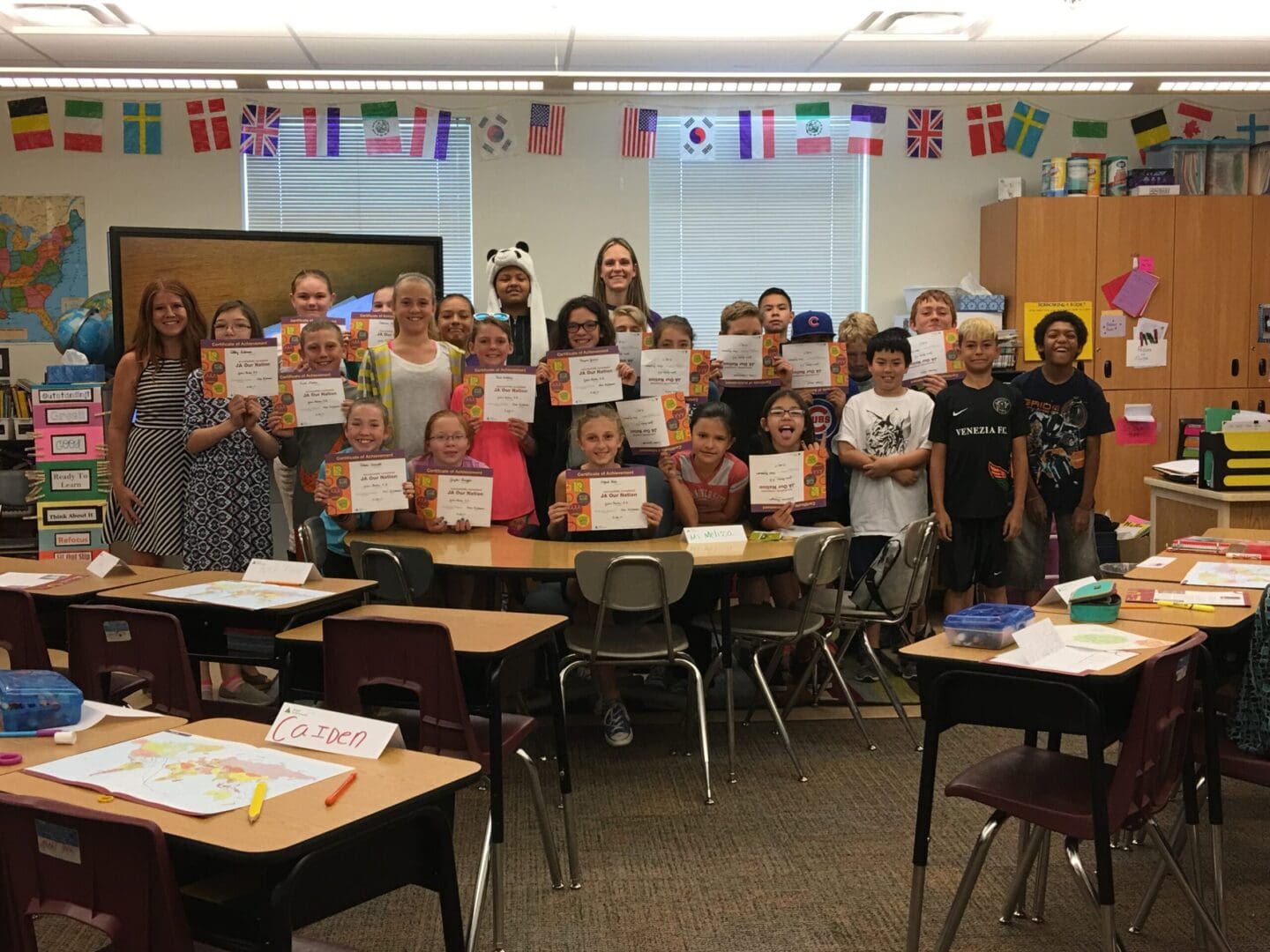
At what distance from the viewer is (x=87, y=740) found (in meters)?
2.04

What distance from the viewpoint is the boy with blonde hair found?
196 inches

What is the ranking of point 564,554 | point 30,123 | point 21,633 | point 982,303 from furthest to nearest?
point 982,303 < point 30,123 < point 564,554 < point 21,633

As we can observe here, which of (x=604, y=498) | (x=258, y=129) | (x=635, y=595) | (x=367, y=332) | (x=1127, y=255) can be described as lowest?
(x=635, y=595)

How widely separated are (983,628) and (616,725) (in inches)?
80.6

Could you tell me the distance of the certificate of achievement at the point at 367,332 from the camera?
489 centimetres

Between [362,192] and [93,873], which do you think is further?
[362,192]

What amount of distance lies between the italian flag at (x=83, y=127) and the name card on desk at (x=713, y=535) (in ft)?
17.3

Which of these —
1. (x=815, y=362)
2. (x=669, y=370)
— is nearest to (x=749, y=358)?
(x=815, y=362)

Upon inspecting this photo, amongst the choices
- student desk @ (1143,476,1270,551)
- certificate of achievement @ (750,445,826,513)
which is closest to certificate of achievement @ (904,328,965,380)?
certificate of achievement @ (750,445,826,513)

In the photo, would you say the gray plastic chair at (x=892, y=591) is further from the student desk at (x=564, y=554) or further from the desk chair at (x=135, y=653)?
the desk chair at (x=135, y=653)

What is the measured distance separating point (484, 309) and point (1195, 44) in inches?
178

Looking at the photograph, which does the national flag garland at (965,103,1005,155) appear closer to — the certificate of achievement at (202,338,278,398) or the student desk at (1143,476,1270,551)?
the student desk at (1143,476,1270,551)

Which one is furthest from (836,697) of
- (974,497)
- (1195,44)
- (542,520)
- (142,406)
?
(1195,44)

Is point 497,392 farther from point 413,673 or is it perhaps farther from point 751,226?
point 751,226
